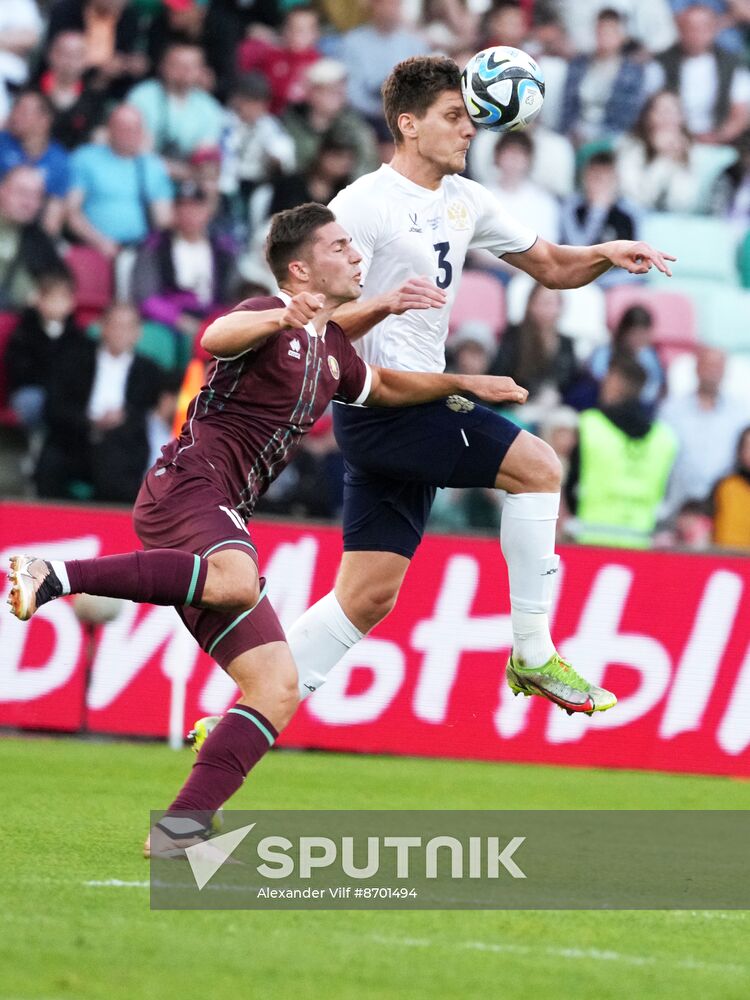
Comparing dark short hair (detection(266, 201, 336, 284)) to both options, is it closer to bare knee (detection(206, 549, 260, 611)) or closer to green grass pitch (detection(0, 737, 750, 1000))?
bare knee (detection(206, 549, 260, 611))

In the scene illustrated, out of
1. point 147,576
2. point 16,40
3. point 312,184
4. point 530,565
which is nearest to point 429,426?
point 530,565

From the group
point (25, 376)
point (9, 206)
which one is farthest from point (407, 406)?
point (9, 206)

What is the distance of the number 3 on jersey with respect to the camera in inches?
285

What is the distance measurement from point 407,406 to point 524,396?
21.2 inches

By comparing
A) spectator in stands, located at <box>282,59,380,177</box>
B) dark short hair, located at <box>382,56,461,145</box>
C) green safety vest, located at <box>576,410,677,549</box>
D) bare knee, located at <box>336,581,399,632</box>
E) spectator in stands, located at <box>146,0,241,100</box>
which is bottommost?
green safety vest, located at <box>576,410,677,549</box>

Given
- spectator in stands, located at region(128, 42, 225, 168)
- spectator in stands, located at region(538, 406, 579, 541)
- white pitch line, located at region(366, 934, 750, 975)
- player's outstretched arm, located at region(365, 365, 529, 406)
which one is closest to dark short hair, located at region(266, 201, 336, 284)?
player's outstretched arm, located at region(365, 365, 529, 406)

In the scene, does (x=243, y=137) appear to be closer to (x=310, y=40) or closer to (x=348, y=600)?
(x=310, y=40)

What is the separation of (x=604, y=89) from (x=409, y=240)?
1008 centimetres

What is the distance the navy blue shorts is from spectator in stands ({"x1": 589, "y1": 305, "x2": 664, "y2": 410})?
666 cm

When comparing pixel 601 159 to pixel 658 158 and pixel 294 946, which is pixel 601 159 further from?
pixel 294 946

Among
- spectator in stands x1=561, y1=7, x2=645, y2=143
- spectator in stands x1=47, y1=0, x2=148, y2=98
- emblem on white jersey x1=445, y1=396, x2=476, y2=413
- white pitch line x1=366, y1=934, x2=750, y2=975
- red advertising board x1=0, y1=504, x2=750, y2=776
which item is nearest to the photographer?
white pitch line x1=366, y1=934, x2=750, y2=975

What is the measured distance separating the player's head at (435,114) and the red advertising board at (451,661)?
14.9 feet

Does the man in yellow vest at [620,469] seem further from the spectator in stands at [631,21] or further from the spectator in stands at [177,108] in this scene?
the spectator in stands at [631,21]

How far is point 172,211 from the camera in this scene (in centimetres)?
1391
